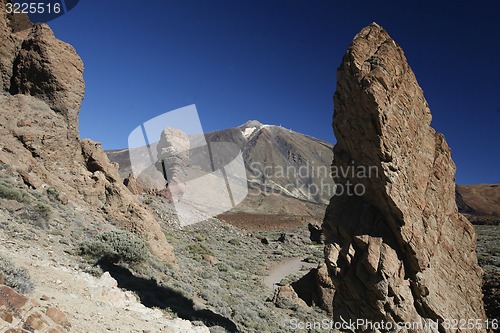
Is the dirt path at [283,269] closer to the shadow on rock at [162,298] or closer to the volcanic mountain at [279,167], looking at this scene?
the shadow on rock at [162,298]

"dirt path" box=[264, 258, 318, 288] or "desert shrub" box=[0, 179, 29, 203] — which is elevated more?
"desert shrub" box=[0, 179, 29, 203]

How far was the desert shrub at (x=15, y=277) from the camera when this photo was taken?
18.2 ft

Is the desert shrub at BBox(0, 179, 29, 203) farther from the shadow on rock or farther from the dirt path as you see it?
the dirt path

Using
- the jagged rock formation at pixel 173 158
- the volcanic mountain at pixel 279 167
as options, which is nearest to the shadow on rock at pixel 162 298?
the jagged rock formation at pixel 173 158

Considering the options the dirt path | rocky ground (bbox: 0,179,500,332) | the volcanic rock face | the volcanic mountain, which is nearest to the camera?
rocky ground (bbox: 0,179,500,332)

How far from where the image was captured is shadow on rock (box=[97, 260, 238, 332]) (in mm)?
9719

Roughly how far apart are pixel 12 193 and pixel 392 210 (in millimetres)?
11883

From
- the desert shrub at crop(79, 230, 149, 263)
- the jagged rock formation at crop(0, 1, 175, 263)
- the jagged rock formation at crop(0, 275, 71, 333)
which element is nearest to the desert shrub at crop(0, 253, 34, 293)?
the jagged rock formation at crop(0, 275, 71, 333)

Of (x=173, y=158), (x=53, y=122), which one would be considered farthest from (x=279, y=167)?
(x=53, y=122)

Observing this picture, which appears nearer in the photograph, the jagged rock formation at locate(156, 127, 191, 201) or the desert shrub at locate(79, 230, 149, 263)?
the desert shrub at locate(79, 230, 149, 263)

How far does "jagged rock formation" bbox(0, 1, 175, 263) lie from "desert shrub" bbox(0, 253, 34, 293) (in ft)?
26.7

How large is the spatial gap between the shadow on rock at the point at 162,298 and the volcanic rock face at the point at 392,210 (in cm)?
419

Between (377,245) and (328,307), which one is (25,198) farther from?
(328,307)

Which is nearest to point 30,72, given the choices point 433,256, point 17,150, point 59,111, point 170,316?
point 59,111
